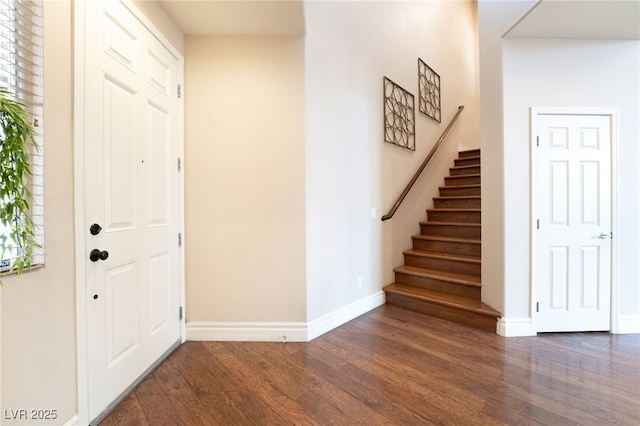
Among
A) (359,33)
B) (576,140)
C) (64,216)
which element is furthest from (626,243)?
(64,216)

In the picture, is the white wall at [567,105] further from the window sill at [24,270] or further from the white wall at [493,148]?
the window sill at [24,270]

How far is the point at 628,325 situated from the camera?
7.58 ft

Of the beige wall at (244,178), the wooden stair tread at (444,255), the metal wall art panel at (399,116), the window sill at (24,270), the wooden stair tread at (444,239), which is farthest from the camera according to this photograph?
the metal wall art panel at (399,116)


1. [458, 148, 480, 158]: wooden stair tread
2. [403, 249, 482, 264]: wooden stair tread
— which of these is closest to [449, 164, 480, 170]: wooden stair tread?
[458, 148, 480, 158]: wooden stair tread

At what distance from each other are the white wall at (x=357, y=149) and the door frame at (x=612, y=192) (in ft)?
4.60

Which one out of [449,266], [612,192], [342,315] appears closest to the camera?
[612,192]

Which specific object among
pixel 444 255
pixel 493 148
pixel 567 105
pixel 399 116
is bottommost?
pixel 444 255

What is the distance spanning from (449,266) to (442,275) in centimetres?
19

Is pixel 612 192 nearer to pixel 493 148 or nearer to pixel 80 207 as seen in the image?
pixel 493 148

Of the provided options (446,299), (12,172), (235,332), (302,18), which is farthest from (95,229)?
(446,299)

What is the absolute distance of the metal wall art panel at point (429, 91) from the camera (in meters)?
4.02

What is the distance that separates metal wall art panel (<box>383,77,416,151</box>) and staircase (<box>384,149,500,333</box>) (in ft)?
3.52

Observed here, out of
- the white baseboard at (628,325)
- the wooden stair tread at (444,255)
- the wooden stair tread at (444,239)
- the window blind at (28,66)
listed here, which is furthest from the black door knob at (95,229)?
the white baseboard at (628,325)

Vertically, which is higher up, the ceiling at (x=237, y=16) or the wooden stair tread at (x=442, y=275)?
the ceiling at (x=237, y=16)
